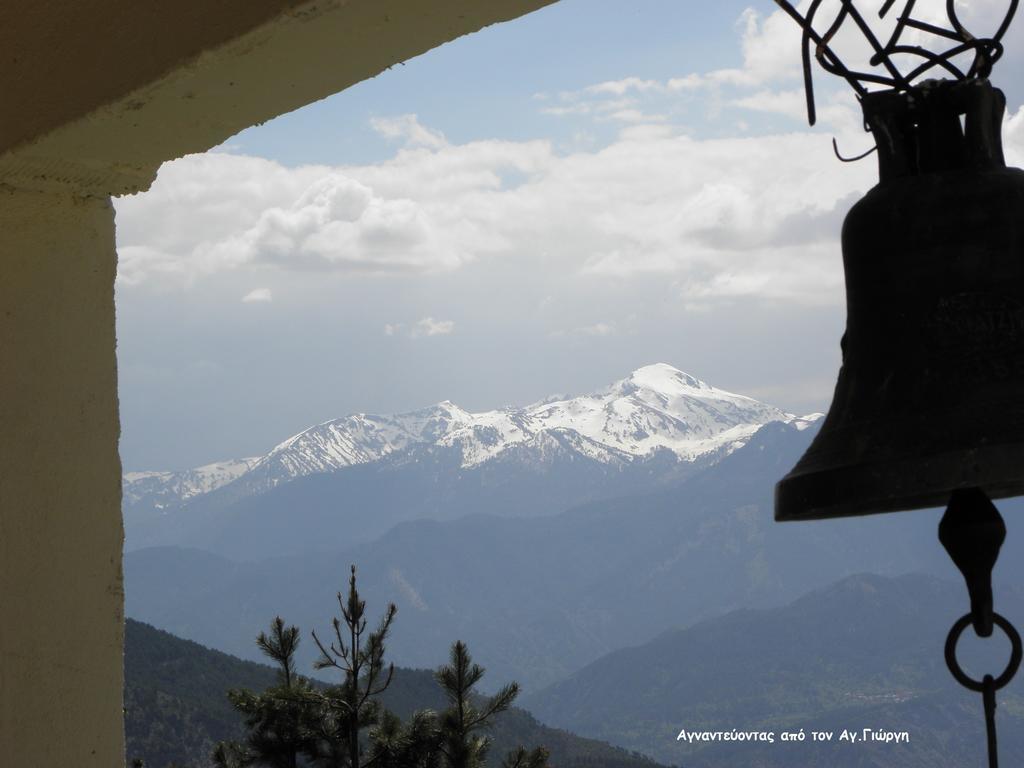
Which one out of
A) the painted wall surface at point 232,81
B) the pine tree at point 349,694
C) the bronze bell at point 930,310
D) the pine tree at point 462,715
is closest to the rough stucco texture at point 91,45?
the painted wall surface at point 232,81

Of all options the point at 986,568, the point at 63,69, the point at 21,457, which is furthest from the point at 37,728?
the point at 986,568

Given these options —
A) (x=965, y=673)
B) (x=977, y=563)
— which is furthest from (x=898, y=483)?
(x=965, y=673)

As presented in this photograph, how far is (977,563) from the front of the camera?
150cm

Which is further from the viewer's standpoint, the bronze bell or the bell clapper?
the bronze bell

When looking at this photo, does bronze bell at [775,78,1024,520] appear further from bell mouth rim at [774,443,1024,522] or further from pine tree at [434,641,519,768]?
pine tree at [434,641,519,768]

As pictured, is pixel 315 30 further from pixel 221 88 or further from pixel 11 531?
pixel 11 531

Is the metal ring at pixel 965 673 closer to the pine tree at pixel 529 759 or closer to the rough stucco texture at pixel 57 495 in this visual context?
the rough stucco texture at pixel 57 495

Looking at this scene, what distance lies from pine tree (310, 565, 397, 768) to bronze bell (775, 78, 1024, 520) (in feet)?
28.3

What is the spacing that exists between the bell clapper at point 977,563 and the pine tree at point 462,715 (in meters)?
Answer: 9.85

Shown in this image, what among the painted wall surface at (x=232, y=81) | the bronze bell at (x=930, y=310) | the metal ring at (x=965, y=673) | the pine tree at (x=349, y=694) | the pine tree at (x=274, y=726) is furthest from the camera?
the pine tree at (x=274, y=726)

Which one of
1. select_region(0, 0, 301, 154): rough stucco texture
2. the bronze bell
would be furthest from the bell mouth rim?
select_region(0, 0, 301, 154): rough stucco texture

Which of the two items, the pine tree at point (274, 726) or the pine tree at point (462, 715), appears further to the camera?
the pine tree at point (462, 715)

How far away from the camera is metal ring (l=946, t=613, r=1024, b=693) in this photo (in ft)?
4.46

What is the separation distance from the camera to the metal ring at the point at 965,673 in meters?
1.36
